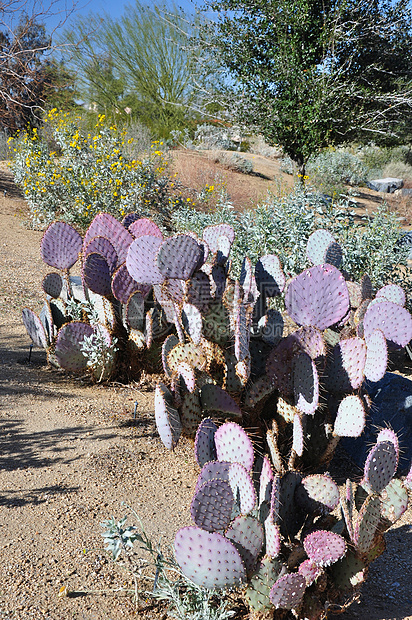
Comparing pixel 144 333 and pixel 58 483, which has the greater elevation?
pixel 144 333

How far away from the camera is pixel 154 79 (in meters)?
19.9

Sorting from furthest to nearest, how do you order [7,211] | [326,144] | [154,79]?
[154,79] → [326,144] → [7,211]

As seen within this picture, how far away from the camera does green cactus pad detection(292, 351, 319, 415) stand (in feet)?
7.64

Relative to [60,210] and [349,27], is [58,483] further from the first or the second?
[349,27]

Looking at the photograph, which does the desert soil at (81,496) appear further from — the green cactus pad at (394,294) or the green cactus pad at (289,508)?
the green cactus pad at (394,294)

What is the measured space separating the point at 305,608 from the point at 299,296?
1.40 meters

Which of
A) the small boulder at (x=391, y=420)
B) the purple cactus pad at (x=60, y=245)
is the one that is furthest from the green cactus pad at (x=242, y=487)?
the purple cactus pad at (x=60, y=245)

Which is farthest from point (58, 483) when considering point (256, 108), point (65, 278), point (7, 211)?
point (256, 108)

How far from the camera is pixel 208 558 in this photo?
65.0 inches

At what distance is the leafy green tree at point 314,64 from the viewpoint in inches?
369

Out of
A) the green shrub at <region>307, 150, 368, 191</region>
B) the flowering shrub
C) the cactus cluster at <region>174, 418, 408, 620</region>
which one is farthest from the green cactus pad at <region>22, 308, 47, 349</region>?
the green shrub at <region>307, 150, 368, 191</region>

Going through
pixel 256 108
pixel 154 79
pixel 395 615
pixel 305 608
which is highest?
pixel 154 79

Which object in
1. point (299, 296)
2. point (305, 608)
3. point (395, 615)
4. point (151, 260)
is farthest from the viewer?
point (151, 260)

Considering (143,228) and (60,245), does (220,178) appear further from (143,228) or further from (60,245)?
(60,245)
